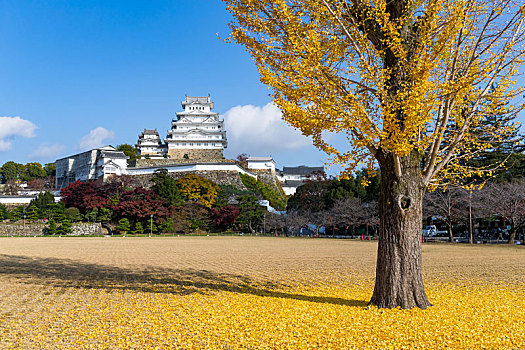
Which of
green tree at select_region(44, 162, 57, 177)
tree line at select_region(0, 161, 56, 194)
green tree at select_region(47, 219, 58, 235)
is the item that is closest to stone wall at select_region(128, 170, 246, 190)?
green tree at select_region(47, 219, 58, 235)

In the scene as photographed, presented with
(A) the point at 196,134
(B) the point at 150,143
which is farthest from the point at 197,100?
(B) the point at 150,143

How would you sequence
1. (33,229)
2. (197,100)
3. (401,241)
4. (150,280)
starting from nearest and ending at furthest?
1. (401,241)
2. (150,280)
3. (33,229)
4. (197,100)

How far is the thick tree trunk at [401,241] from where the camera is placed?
5.94 metres

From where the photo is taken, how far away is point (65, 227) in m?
42.0

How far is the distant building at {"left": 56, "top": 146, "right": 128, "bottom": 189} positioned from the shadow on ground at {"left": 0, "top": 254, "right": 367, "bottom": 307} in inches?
1856

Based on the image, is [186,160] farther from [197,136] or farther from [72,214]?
[72,214]

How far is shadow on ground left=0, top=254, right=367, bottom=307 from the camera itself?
25.7 ft

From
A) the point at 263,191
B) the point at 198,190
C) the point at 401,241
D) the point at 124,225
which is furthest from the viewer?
the point at 263,191

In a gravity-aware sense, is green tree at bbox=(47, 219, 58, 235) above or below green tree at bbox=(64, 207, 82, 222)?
below

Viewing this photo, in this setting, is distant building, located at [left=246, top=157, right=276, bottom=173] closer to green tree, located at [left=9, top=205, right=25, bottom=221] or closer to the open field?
green tree, located at [left=9, top=205, right=25, bottom=221]

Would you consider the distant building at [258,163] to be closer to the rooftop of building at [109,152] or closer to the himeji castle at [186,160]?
the himeji castle at [186,160]

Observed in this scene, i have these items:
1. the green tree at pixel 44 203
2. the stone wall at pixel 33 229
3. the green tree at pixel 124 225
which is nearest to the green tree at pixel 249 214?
the green tree at pixel 124 225

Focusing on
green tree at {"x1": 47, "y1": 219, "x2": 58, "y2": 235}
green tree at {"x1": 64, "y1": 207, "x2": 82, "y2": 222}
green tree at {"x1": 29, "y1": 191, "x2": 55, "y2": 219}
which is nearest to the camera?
green tree at {"x1": 47, "y1": 219, "x2": 58, "y2": 235}

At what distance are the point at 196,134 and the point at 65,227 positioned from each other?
2893 cm
